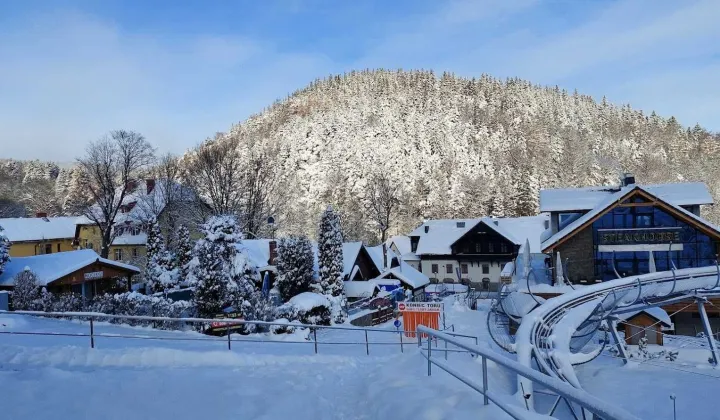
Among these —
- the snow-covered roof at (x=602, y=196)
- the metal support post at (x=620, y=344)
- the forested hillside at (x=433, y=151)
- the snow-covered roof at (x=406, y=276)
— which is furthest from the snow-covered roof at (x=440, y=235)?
the metal support post at (x=620, y=344)

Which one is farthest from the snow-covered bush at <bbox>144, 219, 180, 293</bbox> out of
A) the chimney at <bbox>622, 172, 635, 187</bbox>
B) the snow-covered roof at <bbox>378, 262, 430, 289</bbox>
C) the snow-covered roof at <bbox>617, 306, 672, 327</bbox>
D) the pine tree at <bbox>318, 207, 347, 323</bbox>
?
the chimney at <bbox>622, 172, 635, 187</bbox>

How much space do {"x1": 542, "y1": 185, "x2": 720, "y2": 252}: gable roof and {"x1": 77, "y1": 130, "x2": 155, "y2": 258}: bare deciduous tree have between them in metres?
29.6

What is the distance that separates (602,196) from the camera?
27188mm

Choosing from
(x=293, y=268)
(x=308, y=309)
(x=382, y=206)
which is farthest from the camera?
(x=382, y=206)

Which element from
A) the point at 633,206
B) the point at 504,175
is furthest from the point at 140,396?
the point at 504,175

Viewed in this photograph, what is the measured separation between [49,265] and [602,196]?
3031 cm

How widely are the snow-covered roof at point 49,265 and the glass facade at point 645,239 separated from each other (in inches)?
1095

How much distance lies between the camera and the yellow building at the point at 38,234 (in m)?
43.3

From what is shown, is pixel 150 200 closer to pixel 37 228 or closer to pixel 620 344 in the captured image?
pixel 37 228

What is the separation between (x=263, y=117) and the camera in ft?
540

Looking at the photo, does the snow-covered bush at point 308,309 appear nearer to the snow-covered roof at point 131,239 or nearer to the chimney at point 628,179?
the chimney at point 628,179

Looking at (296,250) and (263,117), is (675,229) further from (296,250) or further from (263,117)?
(263,117)

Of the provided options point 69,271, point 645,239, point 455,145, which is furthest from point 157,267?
point 455,145

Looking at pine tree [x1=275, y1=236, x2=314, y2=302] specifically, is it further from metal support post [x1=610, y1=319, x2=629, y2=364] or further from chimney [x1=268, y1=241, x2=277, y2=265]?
metal support post [x1=610, y1=319, x2=629, y2=364]
